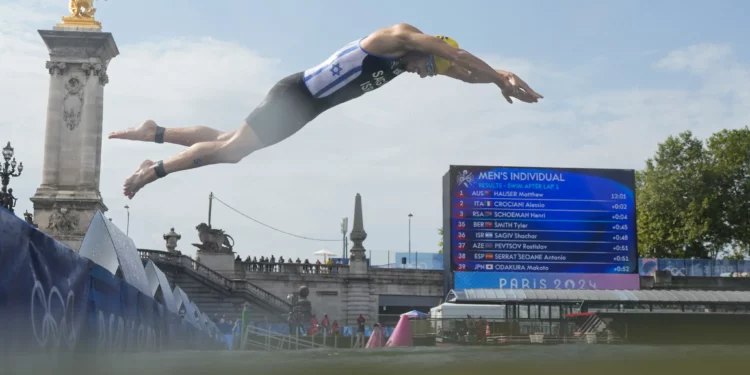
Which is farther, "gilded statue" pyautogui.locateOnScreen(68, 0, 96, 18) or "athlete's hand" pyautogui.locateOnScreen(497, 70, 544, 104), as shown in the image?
"gilded statue" pyautogui.locateOnScreen(68, 0, 96, 18)

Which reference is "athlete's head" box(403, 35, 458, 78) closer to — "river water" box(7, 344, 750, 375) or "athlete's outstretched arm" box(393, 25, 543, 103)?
"athlete's outstretched arm" box(393, 25, 543, 103)

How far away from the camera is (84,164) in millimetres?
49375

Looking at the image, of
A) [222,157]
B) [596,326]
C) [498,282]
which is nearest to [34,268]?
[222,157]

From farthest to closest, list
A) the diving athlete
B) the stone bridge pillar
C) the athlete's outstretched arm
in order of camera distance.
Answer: the stone bridge pillar < the diving athlete < the athlete's outstretched arm

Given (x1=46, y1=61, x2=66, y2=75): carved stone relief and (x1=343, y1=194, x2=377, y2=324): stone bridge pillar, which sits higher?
(x1=46, y1=61, x2=66, y2=75): carved stone relief

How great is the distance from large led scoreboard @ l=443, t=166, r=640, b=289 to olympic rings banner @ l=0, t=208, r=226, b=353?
29.4 metres

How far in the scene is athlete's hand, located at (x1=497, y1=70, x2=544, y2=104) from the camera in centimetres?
793

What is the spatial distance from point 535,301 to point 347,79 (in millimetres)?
26681

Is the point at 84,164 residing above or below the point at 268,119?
above

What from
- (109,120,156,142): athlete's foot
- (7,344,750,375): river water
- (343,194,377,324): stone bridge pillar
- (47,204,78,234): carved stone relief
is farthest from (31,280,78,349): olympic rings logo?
(343,194,377,324): stone bridge pillar

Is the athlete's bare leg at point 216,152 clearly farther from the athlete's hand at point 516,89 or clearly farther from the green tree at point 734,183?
the green tree at point 734,183

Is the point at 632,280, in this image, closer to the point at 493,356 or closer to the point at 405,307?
the point at 405,307

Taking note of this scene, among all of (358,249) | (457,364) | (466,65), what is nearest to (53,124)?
(358,249)

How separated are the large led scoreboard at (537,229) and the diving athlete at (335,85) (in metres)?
31.1
